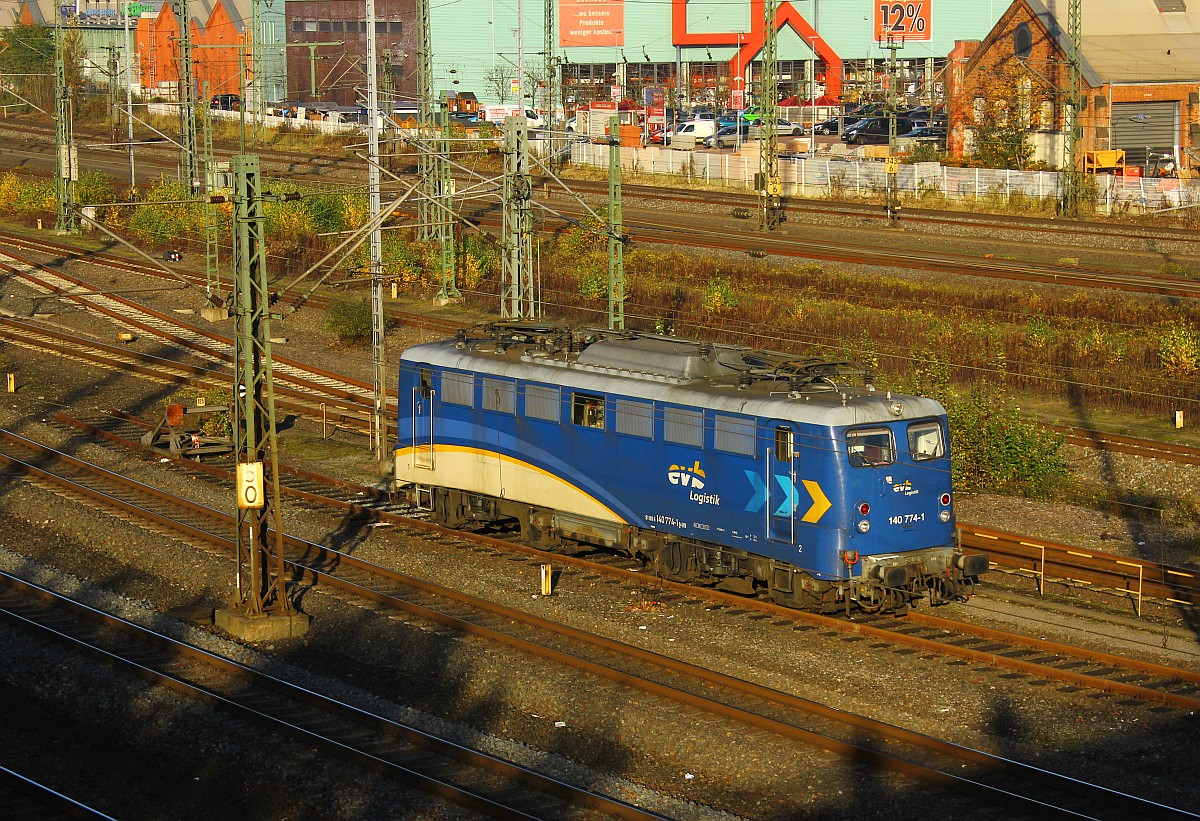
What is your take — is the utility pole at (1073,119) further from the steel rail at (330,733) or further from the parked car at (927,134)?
the steel rail at (330,733)

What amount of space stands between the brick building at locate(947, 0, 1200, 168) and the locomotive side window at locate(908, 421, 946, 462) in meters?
48.7

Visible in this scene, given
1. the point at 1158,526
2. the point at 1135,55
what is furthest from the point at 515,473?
the point at 1135,55

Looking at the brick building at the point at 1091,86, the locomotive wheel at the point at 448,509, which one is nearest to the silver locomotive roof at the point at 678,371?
the locomotive wheel at the point at 448,509

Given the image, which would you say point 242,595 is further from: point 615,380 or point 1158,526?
point 1158,526

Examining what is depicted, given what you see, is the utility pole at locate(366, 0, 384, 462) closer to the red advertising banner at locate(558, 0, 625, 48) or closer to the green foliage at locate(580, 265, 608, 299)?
the green foliage at locate(580, 265, 608, 299)

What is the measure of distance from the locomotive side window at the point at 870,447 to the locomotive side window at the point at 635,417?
3.52 meters

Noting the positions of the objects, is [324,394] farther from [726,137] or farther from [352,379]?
[726,137]

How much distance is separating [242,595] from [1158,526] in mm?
15598

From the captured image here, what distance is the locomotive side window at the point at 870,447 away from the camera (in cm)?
1931

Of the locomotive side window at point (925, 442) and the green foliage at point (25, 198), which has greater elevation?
the green foliage at point (25, 198)

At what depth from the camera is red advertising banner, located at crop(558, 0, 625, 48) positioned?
347ft

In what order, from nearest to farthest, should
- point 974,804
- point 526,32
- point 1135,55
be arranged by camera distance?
point 974,804 < point 1135,55 < point 526,32

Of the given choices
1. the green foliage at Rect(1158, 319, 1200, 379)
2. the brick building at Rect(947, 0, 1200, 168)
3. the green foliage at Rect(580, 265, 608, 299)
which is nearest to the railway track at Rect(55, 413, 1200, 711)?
the green foliage at Rect(1158, 319, 1200, 379)

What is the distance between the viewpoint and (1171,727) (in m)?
16.2
